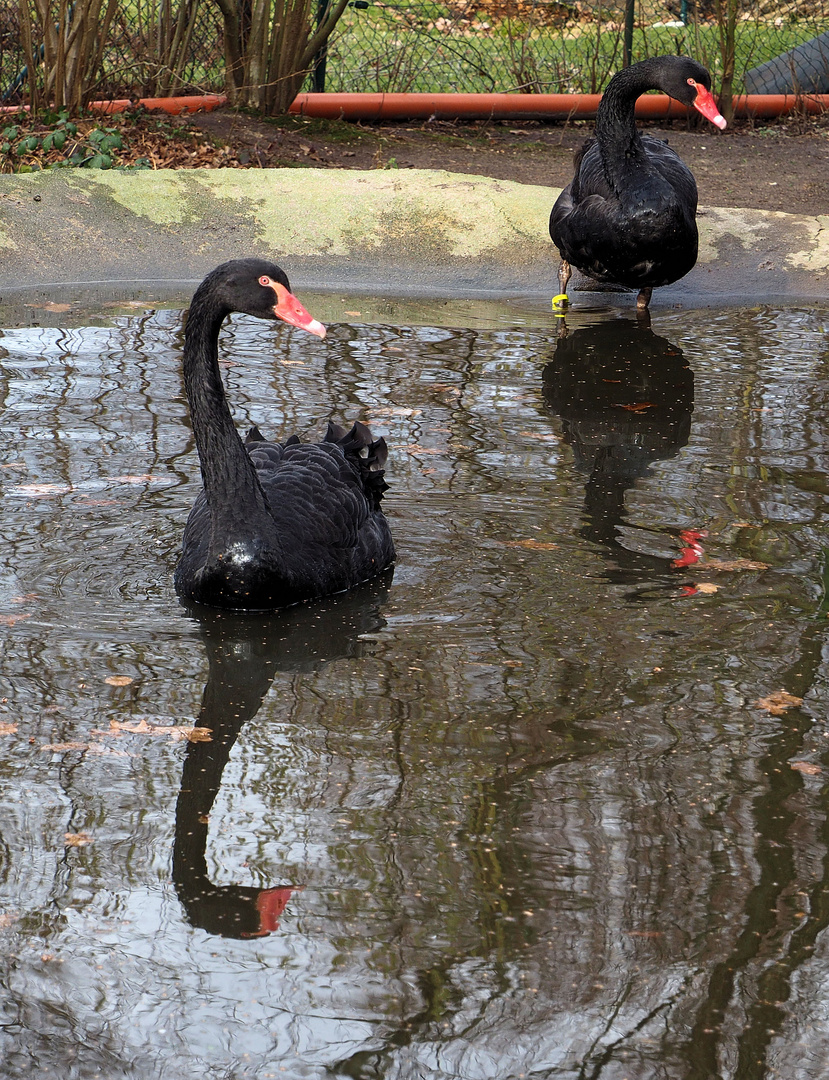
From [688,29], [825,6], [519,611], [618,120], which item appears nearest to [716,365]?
[618,120]

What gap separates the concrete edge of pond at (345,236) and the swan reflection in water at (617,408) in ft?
3.54

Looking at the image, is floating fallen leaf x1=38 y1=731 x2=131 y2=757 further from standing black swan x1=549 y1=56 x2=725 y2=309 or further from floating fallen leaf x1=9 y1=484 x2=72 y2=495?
standing black swan x1=549 y1=56 x2=725 y2=309

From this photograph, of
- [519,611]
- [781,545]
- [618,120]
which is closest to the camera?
[519,611]

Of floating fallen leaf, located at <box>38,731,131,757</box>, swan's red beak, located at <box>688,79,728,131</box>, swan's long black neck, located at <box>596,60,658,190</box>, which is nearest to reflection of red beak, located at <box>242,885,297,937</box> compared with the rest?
floating fallen leaf, located at <box>38,731,131,757</box>

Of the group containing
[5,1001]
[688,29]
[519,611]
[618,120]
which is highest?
[688,29]

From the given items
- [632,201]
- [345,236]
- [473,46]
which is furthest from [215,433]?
[473,46]

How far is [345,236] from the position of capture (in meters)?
9.15

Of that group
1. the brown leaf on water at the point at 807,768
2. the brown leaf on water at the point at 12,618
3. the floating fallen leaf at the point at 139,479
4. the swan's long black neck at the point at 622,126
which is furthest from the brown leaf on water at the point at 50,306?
the brown leaf on water at the point at 807,768

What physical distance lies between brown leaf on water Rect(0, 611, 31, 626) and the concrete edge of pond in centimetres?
483

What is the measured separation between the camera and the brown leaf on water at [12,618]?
4.16 metres

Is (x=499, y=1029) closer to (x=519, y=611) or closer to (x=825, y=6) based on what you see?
(x=519, y=611)

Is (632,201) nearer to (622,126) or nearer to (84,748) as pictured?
(622,126)

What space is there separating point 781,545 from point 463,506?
44.9 inches

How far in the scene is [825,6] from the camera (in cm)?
1570
